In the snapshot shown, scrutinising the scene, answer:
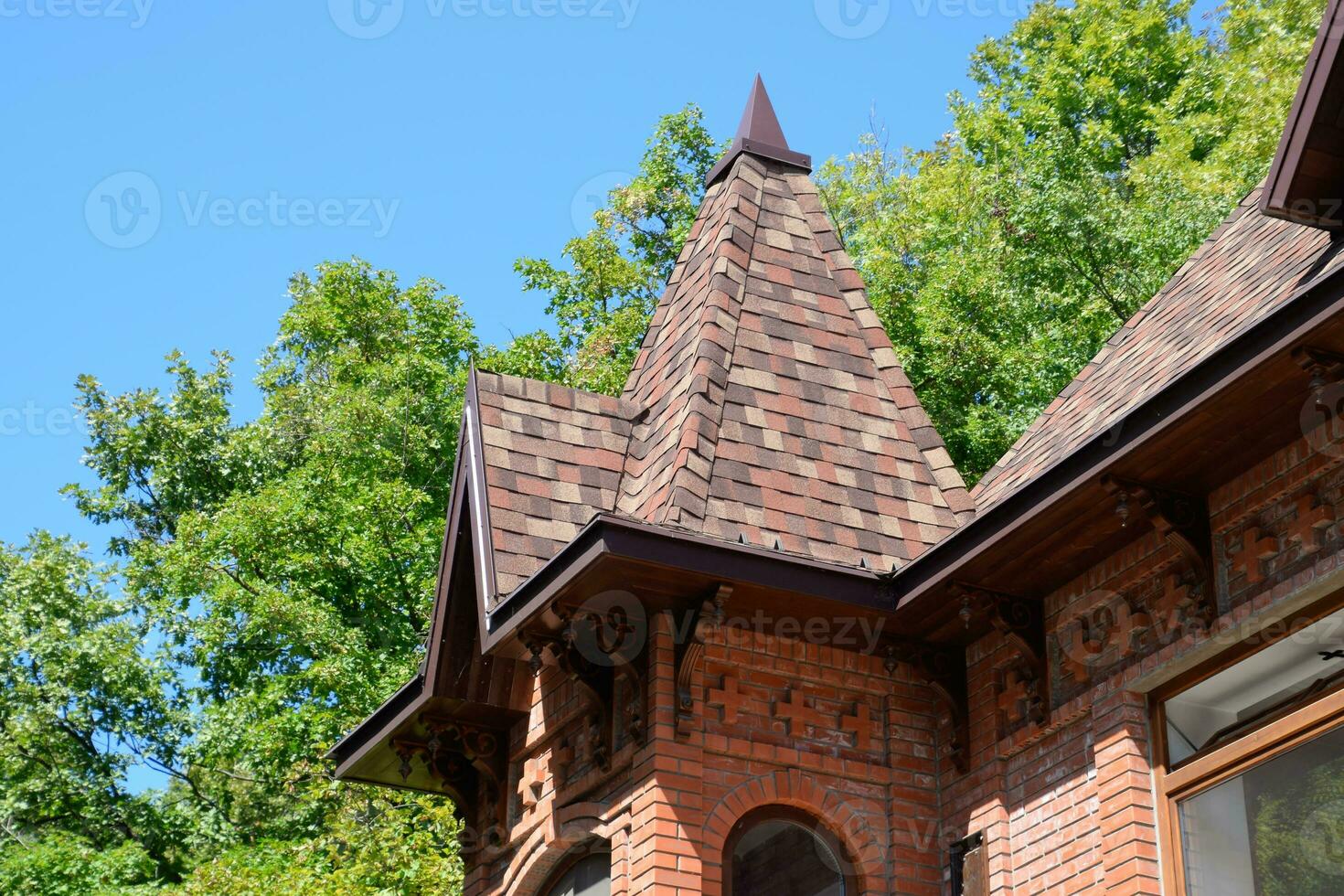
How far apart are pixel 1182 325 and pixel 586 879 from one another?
15.3 feet

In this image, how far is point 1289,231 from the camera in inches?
378

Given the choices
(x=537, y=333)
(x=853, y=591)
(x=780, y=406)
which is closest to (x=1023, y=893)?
(x=853, y=591)

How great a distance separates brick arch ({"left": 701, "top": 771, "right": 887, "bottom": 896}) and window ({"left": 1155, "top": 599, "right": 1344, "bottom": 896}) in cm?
172

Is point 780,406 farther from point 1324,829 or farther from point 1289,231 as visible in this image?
point 1324,829

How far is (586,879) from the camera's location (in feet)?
31.6

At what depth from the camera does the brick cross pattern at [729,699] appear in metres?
9.26

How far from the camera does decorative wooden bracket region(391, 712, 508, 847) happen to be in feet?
35.1

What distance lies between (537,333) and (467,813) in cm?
1677

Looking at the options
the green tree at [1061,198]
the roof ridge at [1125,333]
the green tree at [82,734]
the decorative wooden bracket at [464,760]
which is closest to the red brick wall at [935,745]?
the decorative wooden bracket at [464,760]

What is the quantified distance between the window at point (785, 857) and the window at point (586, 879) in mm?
762

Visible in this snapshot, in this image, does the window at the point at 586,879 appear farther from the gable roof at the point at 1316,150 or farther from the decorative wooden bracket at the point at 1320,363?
the gable roof at the point at 1316,150

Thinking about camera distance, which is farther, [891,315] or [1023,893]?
[891,315]

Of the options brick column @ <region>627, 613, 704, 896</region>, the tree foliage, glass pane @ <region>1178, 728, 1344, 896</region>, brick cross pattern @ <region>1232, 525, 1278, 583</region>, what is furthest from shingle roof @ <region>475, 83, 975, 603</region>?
→ the tree foliage

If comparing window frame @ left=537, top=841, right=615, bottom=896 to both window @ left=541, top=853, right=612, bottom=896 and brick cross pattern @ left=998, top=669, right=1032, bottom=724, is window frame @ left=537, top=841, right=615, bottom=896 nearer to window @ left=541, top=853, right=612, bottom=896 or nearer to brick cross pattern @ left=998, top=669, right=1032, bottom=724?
window @ left=541, top=853, right=612, bottom=896
